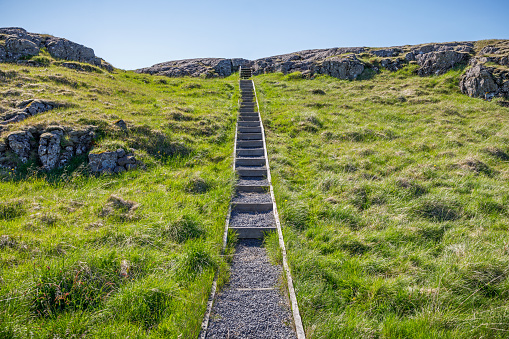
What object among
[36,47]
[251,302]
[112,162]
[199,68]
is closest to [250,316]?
[251,302]

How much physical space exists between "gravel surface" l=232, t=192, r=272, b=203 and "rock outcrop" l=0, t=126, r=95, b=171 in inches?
242

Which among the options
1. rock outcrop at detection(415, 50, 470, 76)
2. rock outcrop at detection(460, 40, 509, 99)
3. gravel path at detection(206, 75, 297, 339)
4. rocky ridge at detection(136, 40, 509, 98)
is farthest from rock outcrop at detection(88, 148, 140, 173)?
rock outcrop at detection(415, 50, 470, 76)

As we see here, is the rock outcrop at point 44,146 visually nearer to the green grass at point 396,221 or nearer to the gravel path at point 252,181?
the gravel path at point 252,181

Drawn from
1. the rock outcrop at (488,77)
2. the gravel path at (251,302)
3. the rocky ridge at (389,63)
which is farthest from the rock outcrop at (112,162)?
the rock outcrop at (488,77)

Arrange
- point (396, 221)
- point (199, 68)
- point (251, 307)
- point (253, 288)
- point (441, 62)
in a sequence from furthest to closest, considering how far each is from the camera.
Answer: point (199, 68)
point (441, 62)
point (396, 221)
point (253, 288)
point (251, 307)

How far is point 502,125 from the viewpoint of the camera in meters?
13.9

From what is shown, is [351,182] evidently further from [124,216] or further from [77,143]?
[77,143]

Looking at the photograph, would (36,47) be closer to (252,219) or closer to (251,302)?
(252,219)

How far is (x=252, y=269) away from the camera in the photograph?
5.11 m

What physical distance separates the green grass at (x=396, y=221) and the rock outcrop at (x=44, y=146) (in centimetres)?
735

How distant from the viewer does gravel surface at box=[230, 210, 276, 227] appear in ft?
21.2

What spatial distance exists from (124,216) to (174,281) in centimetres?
281

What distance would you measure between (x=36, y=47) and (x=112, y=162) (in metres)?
21.7

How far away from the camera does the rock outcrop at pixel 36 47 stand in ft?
67.3
